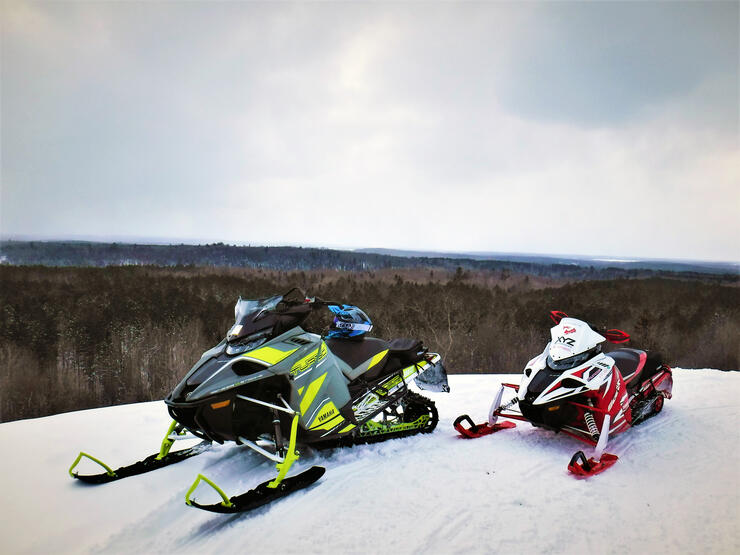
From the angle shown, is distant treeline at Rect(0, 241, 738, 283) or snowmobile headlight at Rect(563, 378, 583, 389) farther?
distant treeline at Rect(0, 241, 738, 283)

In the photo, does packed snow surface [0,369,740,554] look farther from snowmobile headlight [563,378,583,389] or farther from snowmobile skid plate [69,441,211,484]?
snowmobile headlight [563,378,583,389]

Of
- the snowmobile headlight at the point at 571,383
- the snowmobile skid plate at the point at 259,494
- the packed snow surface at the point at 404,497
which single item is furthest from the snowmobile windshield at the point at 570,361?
the snowmobile skid plate at the point at 259,494

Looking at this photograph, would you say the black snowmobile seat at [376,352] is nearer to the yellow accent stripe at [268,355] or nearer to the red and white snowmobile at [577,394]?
the red and white snowmobile at [577,394]

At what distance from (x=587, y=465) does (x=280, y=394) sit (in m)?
2.32

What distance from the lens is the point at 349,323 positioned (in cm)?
420

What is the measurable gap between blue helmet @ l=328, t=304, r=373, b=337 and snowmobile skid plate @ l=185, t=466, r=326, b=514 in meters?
1.28

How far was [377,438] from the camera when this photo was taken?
13.1 ft

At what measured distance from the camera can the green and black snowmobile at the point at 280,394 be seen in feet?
9.68

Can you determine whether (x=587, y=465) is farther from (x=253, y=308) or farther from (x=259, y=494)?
(x=253, y=308)

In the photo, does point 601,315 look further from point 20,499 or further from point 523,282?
point 20,499

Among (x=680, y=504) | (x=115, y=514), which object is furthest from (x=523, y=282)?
(x=115, y=514)

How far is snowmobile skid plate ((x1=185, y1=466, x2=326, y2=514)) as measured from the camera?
262 centimetres

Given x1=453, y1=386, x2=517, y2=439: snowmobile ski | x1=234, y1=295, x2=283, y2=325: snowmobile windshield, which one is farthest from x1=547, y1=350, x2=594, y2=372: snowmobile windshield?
x1=234, y1=295, x2=283, y2=325: snowmobile windshield

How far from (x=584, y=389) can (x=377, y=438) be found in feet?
5.82
